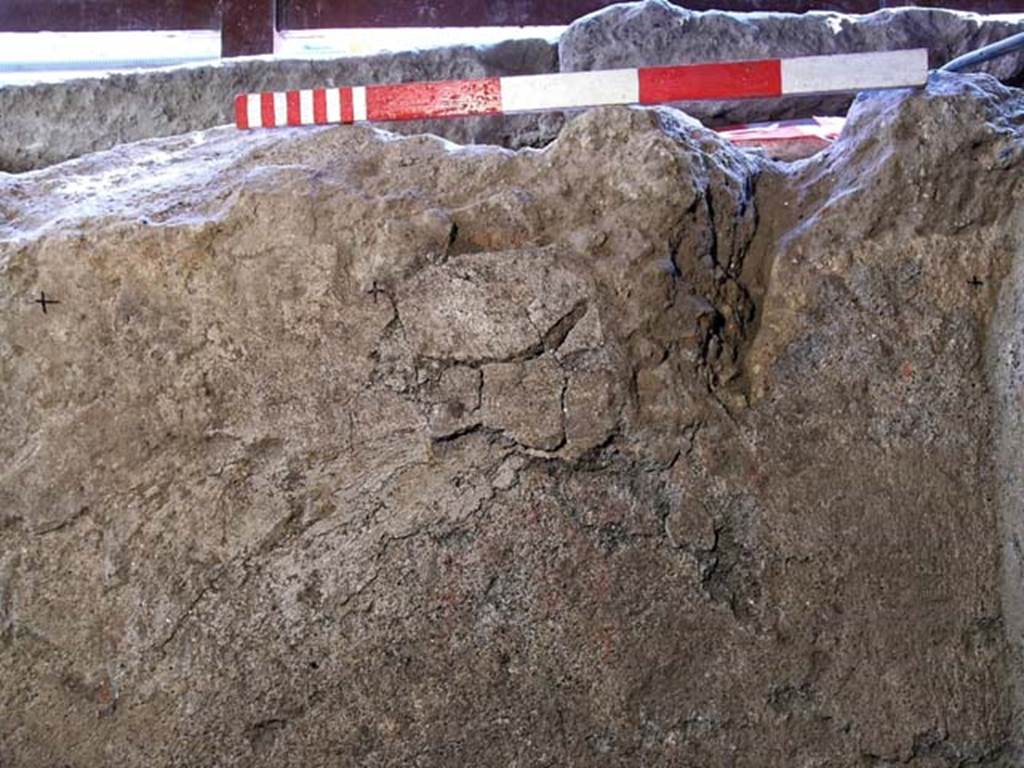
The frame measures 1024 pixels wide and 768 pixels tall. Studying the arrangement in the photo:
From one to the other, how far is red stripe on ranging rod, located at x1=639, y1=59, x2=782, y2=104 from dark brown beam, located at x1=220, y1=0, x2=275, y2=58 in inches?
67.7

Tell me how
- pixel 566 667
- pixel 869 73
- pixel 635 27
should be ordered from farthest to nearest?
1. pixel 635 27
2. pixel 869 73
3. pixel 566 667

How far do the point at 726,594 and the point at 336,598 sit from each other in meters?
0.50

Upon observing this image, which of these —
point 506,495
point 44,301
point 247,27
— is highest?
point 247,27

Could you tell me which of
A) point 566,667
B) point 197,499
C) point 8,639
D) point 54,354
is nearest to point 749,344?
point 566,667

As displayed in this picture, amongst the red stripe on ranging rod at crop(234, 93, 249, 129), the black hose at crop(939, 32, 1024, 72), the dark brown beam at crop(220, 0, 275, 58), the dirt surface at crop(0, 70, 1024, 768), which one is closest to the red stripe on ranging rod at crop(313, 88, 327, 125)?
the red stripe on ranging rod at crop(234, 93, 249, 129)

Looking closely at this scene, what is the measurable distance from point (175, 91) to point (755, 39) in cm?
124

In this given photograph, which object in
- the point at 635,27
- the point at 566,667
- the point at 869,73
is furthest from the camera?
the point at 635,27

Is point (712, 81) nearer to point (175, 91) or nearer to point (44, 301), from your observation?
point (44, 301)

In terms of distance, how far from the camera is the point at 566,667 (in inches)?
52.6

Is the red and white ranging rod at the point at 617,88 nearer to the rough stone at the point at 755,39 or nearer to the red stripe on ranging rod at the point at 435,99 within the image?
the red stripe on ranging rod at the point at 435,99

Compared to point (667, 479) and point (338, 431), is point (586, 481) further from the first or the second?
point (338, 431)

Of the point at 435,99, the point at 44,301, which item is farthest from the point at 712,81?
the point at 44,301

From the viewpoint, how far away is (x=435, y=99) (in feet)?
5.00

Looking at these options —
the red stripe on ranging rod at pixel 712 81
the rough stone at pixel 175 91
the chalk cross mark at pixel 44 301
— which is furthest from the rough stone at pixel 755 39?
the chalk cross mark at pixel 44 301
